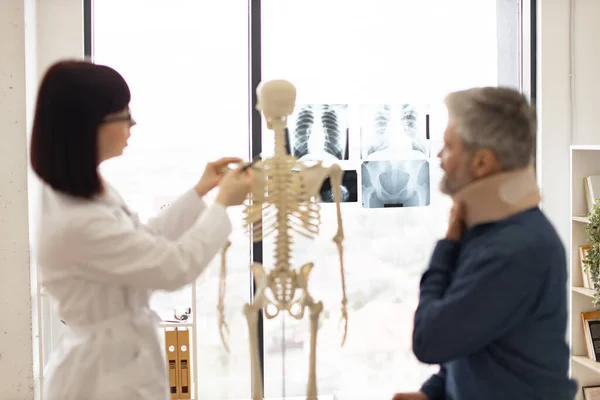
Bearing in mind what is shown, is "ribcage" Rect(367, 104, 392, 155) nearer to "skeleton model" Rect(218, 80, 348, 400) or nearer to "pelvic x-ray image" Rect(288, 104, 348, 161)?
"pelvic x-ray image" Rect(288, 104, 348, 161)

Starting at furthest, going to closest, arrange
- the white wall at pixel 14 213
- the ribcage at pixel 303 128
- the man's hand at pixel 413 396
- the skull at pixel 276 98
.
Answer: the ribcage at pixel 303 128
the white wall at pixel 14 213
the skull at pixel 276 98
the man's hand at pixel 413 396

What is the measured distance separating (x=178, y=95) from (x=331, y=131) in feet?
2.75

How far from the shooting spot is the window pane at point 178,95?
3582 millimetres

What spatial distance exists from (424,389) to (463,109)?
2.19 feet

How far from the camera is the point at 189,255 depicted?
1.55 m

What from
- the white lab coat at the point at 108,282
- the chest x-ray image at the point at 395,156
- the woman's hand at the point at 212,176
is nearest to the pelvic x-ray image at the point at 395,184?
the chest x-ray image at the point at 395,156

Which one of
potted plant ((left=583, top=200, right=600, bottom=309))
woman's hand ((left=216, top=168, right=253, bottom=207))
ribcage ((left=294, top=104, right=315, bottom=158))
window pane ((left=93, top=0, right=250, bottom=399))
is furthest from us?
ribcage ((left=294, top=104, right=315, bottom=158))

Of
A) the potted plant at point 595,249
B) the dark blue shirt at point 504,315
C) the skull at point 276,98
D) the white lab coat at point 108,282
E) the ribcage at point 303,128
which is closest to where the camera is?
the dark blue shirt at point 504,315

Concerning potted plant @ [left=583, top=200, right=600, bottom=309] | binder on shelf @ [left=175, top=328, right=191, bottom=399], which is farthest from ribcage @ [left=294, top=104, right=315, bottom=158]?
potted plant @ [left=583, top=200, right=600, bottom=309]

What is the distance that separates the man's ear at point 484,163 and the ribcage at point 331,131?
7.51 feet

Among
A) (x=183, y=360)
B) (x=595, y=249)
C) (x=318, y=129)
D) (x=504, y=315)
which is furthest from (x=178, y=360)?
(x=504, y=315)

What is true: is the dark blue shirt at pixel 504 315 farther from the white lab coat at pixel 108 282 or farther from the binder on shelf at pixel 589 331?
the binder on shelf at pixel 589 331

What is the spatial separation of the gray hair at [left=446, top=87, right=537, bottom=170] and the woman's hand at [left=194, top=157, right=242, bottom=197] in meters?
0.71

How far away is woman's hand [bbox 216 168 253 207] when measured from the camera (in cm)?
170
